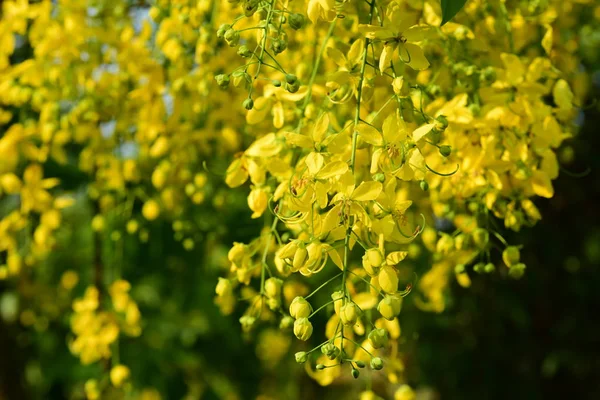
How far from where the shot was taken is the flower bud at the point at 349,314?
2.56ft

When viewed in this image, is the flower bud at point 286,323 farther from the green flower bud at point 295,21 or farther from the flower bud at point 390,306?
the green flower bud at point 295,21

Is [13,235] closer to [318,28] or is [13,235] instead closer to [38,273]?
[318,28]

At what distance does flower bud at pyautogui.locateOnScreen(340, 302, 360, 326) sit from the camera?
78 centimetres

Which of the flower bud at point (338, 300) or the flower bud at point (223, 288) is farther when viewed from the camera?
the flower bud at point (223, 288)

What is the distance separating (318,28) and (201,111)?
306 millimetres

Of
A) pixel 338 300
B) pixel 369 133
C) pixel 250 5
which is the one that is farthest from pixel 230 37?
pixel 338 300

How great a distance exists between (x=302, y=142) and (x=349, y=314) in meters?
0.21

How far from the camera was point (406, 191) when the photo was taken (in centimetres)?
A: 117

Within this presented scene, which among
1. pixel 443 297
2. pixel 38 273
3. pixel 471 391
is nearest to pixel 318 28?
pixel 443 297

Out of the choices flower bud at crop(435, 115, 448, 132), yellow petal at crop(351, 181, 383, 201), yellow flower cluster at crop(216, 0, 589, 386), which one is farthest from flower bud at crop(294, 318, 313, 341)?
flower bud at crop(435, 115, 448, 132)

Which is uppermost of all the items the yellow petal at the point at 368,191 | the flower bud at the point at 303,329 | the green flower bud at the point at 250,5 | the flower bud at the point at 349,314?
the green flower bud at the point at 250,5

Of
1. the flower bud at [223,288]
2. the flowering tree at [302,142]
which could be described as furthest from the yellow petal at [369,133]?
the flower bud at [223,288]

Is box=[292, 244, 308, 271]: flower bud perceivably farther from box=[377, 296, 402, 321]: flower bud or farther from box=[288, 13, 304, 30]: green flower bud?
box=[288, 13, 304, 30]: green flower bud

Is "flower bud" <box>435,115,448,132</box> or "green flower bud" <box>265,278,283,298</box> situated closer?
"flower bud" <box>435,115,448,132</box>
